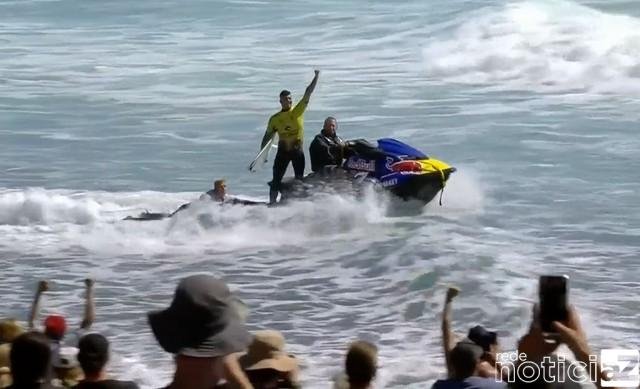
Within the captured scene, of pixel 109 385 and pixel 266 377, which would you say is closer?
pixel 109 385

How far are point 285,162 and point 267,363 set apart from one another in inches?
460

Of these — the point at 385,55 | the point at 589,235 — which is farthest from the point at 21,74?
the point at 589,235

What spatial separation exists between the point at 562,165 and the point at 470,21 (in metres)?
17.4

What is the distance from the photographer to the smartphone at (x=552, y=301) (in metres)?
5.58

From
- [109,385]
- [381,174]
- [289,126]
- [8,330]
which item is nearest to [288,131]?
[289,126]

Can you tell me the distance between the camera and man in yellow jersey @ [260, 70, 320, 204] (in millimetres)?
17297

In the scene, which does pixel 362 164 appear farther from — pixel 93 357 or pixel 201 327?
pixel 201 327

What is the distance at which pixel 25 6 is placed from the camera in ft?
147

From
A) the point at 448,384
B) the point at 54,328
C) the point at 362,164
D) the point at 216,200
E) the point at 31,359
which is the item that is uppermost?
the point at 31,359

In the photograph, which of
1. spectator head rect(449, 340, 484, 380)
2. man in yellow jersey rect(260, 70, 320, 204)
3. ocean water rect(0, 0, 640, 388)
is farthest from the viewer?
man in yellow jersey rect(260, 70, 320, 204)

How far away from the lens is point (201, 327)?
448cm

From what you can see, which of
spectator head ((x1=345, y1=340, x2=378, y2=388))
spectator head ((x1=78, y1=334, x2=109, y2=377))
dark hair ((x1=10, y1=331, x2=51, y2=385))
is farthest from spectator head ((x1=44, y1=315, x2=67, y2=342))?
dark hair ((x1=10, y1=331, x2=51, y2=385))

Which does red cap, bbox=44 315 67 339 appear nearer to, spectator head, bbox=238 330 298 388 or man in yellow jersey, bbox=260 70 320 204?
spectator head, bbox=238 330 298 388

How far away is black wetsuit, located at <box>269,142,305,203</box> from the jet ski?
16cm
